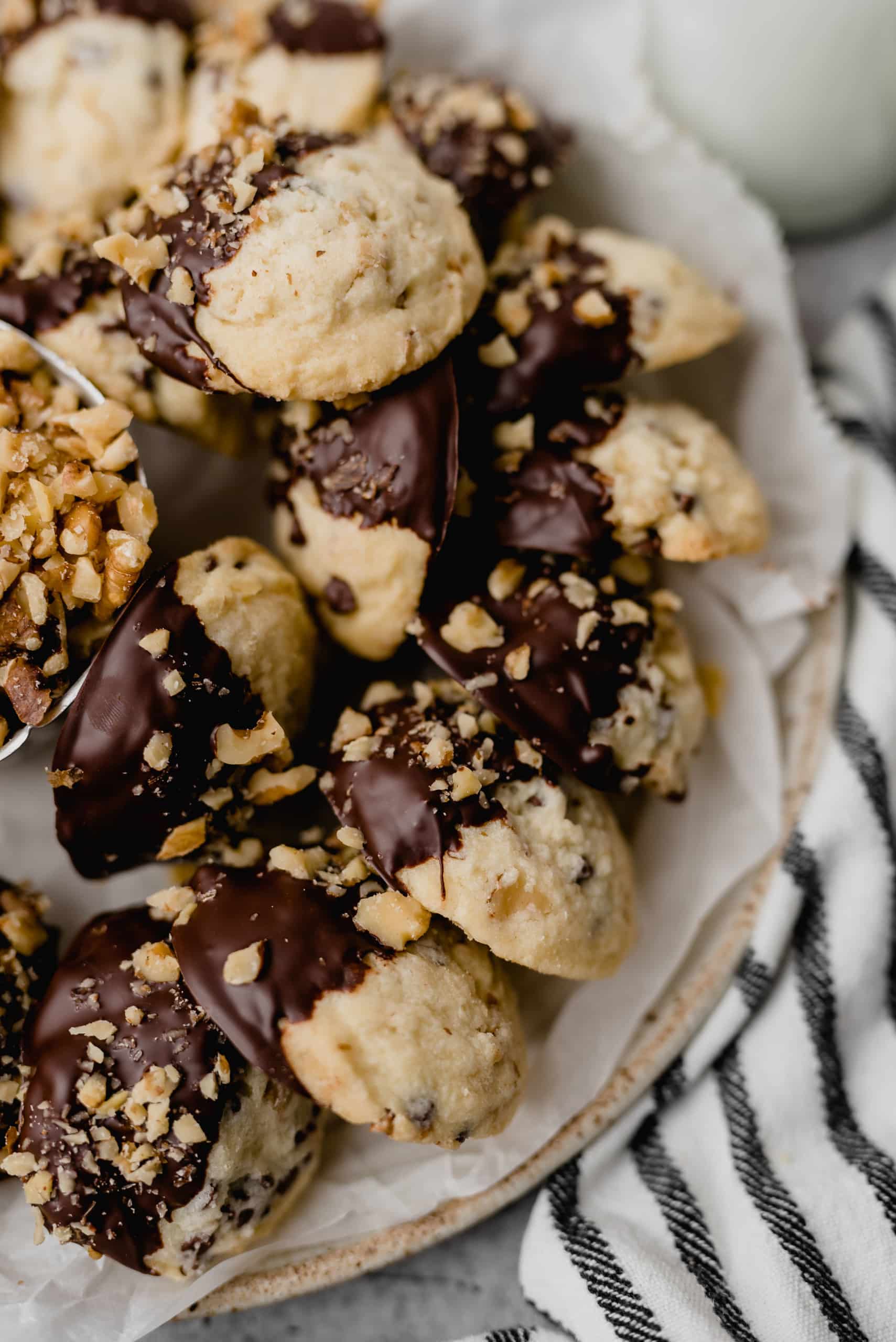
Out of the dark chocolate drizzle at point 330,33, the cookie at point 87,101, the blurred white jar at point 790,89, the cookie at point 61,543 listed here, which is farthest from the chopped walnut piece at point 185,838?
the blurred white jar at point 790,89

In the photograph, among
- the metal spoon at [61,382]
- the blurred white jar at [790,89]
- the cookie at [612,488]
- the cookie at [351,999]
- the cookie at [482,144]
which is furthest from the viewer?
the blurred white jar at [790,89]

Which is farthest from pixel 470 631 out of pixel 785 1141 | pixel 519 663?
pixel 785 1141

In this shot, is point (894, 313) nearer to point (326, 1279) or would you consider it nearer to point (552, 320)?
point (552, 320)

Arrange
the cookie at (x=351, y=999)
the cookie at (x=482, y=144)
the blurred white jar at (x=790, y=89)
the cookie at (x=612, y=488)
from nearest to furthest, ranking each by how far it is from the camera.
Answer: the cookie at (x=351, y=999) < the cookie at (x=612, y=488) < the cookie at (x=482, y=144) < the blurred white jar at (x=790, y=89)

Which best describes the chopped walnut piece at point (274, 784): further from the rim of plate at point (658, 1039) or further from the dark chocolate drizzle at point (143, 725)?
the rim of plate at point (658, 1039)

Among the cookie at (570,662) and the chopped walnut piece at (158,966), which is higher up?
the cookie at (570,662)

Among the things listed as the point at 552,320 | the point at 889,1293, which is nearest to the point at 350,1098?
the point at 889,1293

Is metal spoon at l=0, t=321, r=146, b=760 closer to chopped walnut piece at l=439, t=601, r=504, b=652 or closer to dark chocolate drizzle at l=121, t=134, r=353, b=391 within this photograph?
dark chocolate drizzle at l=121, t=134, r=353, b=391
